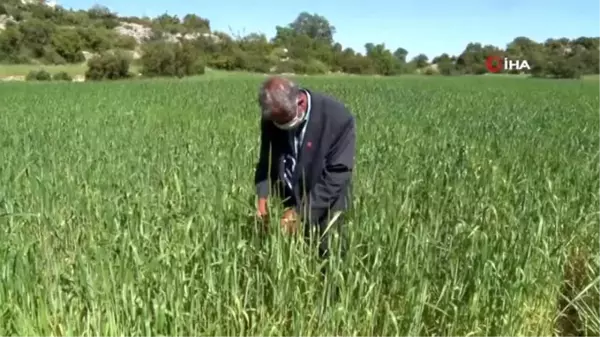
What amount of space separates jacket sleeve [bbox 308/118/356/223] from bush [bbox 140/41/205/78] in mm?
49274

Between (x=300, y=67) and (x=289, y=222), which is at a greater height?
(x=300, y=67)

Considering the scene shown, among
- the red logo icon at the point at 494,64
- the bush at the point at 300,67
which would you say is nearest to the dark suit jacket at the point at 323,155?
the bush at the point at 300,67

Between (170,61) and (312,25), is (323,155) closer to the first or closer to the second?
(170,61)

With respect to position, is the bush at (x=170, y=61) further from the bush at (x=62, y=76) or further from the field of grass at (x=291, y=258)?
the field of grass at (x=291, y=258)

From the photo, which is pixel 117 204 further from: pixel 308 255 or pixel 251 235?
pixel 308 255

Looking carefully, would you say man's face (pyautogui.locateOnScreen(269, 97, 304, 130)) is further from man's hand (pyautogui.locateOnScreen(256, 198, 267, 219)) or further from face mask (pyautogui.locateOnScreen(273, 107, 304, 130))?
man's hand (pyautogui.locateOnScreen(256, 198, 267, 219))

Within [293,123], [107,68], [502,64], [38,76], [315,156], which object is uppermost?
[502,64]

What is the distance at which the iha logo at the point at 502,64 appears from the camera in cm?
6562

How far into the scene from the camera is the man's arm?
372 cm

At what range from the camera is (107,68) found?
48.3 m

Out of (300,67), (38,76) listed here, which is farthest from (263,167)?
(300,67)

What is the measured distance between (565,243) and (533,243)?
524 mm

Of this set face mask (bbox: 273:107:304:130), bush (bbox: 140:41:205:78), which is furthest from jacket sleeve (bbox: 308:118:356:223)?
bush (bbox: 140:41:205:78)

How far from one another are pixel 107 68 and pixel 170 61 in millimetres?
5457
